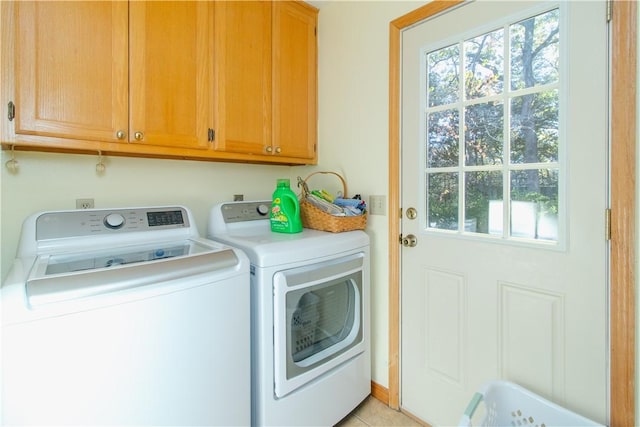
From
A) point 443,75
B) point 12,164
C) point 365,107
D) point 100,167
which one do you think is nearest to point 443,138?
point 443,75

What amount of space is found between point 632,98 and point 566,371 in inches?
39.9

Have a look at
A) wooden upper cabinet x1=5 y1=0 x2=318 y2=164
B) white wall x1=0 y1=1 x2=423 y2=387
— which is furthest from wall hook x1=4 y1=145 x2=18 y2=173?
wooden upper cabinet x1=5 y1=0 x2=318 y2=164

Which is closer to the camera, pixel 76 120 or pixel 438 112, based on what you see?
pixel 76 120

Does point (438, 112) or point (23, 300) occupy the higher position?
point (438, 112)

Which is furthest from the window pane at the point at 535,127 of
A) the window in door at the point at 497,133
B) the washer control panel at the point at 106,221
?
the washer control panel at the point at 106,221

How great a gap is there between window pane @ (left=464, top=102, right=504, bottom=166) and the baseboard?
1.35 m

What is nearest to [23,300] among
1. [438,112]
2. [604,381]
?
[438,112]

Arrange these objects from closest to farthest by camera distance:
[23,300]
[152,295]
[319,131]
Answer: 1. [23,300]
2. [152,295]
3. [319,131]

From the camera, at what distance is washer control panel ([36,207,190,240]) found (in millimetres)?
1237

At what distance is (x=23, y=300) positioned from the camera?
0.77 metres

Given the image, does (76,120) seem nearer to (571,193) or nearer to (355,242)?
(355,242)

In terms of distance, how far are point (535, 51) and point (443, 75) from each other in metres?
0.38

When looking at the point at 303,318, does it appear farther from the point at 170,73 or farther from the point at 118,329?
the point at 170,73

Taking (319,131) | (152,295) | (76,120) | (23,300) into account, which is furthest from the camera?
(319,131)
